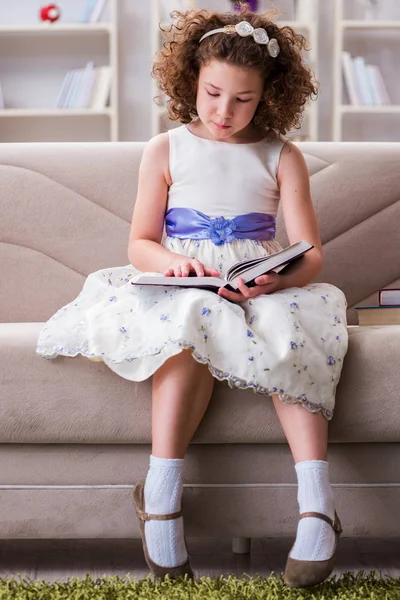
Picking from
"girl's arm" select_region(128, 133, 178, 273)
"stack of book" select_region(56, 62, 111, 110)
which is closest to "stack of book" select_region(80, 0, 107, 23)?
"stack of book" select_region(56, 62, 111, 110)

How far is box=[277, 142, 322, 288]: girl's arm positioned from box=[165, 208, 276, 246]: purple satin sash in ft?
0.18

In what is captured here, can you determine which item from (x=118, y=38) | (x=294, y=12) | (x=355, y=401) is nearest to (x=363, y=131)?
(x=294, y=12)

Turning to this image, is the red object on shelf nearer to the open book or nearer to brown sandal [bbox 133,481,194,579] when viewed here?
the open book

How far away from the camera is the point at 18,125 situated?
4258 mm

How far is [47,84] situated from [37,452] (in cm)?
321

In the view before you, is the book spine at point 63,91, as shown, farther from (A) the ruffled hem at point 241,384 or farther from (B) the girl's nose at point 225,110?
(A) the ruffled hem at point 241,384

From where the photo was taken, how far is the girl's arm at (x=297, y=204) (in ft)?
5.12

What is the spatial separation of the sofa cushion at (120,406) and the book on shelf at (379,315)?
0.33 metres

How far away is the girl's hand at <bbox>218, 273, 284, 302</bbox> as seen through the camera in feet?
4.39

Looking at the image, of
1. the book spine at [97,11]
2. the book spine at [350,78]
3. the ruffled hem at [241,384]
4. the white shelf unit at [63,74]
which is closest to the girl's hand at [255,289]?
the ruffled hem at [241,384]

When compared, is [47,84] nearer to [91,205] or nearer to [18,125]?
[18,125]

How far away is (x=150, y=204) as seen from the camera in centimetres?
165

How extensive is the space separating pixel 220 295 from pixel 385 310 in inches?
19.5

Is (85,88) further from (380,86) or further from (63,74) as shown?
(380,86)
